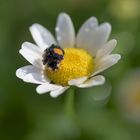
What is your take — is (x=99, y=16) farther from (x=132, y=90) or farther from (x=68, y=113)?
(x=68, y=113)

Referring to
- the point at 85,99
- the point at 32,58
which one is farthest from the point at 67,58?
the point at 85,99

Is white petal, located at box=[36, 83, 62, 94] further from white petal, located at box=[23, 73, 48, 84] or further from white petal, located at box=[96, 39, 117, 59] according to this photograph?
white petal, located at box=[96, 39, 117, 59]

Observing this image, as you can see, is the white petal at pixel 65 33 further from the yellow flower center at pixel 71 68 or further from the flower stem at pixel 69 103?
the flower stem at pixel 69 103

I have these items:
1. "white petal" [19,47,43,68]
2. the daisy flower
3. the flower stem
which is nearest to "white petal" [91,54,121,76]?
the daisy flower

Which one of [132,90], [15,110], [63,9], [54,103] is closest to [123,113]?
[132,90]

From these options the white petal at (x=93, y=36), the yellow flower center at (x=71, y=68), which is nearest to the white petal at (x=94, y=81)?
the yellow flower center at (x=71, y=68)

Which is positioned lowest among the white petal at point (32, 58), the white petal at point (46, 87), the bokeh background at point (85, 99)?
the bokeh background at point (85, 99)

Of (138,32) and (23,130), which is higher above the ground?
(138,32)
